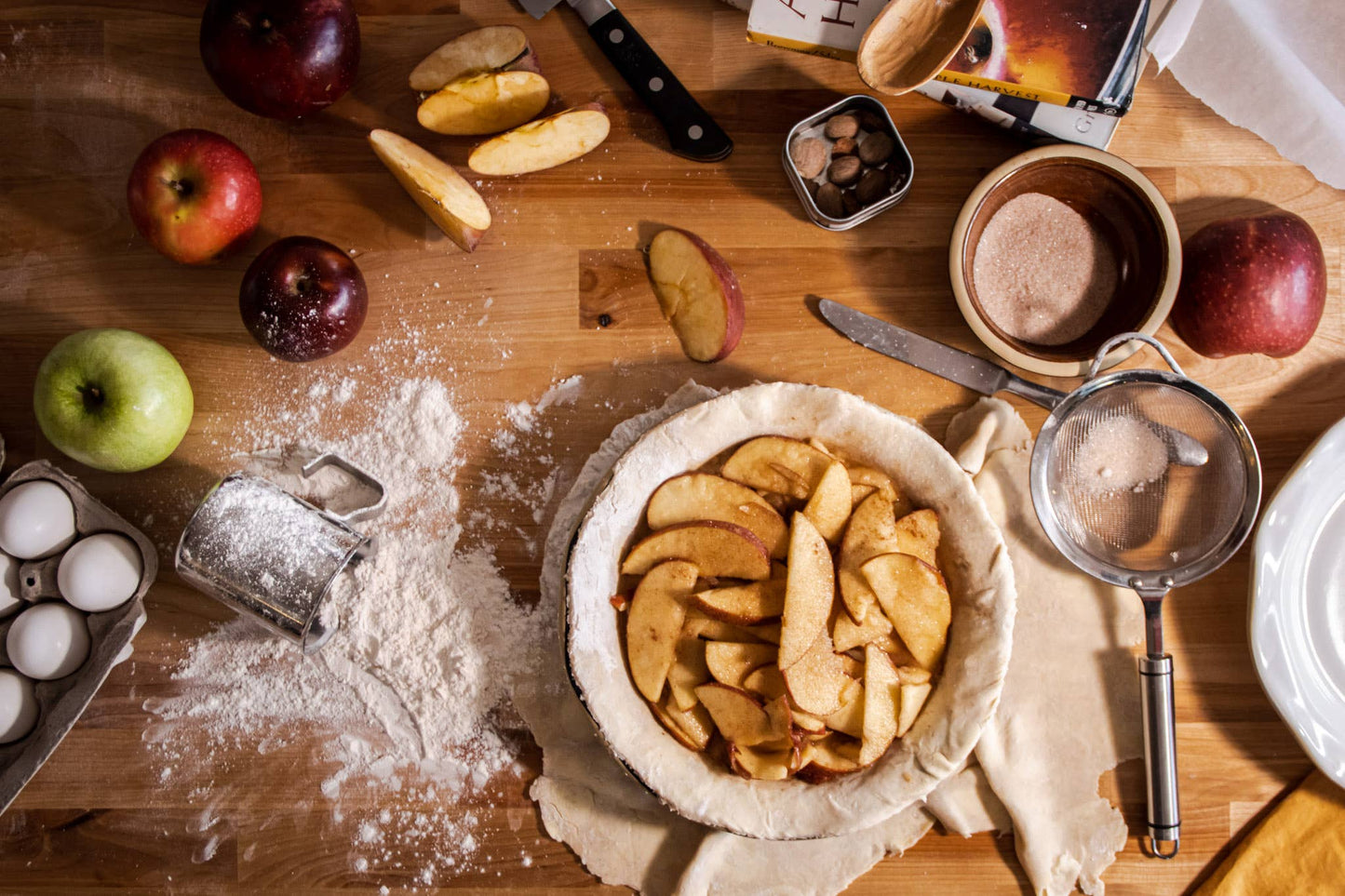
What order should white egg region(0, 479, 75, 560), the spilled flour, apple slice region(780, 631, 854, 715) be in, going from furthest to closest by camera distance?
the spilled flour, white egg region(0, 479, 75, 560), apple slice region(780, 631, 854, 715)

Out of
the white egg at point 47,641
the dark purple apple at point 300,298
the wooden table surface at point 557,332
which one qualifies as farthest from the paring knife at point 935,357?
the white egg at point 47,641

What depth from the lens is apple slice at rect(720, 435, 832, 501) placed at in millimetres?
1438

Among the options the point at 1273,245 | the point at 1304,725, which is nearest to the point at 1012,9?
the point at 1273,245

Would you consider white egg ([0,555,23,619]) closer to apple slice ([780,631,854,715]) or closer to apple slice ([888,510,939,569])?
apple slice ([780,631,854,715])

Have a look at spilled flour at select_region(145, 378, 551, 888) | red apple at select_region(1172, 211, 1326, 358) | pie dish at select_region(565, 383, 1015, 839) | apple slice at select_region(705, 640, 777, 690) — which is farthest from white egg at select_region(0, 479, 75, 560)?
red apple at select_region(1172, 211, 1326, 358)

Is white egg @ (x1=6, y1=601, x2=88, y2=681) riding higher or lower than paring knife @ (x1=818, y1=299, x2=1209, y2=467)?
lower

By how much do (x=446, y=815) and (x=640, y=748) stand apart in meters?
0.44

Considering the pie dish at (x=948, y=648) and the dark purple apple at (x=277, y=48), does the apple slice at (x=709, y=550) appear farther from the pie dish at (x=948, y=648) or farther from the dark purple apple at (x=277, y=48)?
the dark purple apple at (x=277, y=48)

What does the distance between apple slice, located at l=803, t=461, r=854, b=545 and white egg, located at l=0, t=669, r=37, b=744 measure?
1339 millimetres

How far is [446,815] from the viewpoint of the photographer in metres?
1.60

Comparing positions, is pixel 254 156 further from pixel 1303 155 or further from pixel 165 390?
pixel 1303 155

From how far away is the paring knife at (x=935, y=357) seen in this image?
1.53 metres

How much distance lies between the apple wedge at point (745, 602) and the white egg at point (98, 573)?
0.97 meters

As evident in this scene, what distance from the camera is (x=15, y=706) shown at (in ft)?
4.84
